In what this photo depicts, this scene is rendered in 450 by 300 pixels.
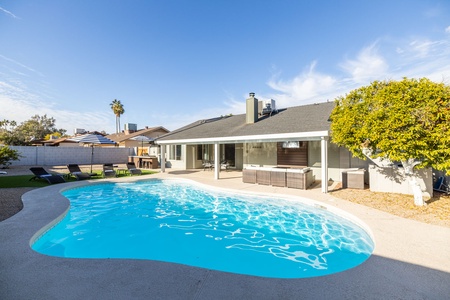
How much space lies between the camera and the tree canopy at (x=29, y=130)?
1372 inches

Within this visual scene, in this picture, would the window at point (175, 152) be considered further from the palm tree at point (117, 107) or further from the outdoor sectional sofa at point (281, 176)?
the palm tree at point (117, 107)

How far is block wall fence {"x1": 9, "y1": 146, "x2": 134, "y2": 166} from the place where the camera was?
21.4 meters

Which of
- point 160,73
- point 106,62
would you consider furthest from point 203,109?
point 106,62

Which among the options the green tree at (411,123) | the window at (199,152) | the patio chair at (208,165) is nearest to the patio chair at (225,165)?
the patio chair at (208,165)

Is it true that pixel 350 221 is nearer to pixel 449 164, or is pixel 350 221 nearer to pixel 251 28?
pixel 449 164

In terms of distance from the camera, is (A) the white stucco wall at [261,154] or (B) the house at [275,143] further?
(A) the white stucco wall at [261,154]

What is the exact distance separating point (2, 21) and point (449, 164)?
64.6 ft

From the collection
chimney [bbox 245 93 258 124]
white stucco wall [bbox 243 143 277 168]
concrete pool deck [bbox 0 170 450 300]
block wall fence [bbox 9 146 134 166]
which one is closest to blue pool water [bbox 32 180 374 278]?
concrete pool deck [bbox 0 170 450 300]

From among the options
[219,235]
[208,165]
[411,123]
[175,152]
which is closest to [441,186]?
[411,123]

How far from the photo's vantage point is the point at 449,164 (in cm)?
A: 625

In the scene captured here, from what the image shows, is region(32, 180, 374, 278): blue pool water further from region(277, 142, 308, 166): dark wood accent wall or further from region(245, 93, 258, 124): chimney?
region(245, 93, 258, 124): chimney

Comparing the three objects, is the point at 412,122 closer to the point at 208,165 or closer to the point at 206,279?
the point at 206,279

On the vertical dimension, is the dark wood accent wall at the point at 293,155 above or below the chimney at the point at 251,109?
below

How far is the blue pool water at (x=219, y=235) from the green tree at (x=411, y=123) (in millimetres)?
3242
